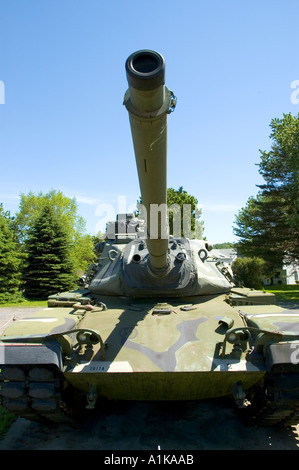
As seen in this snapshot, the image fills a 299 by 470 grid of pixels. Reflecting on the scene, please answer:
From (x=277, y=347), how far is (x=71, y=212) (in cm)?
3576

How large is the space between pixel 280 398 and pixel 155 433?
2.07 metres

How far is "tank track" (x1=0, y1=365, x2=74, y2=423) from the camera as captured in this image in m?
4.86

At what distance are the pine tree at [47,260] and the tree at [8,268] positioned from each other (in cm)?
76

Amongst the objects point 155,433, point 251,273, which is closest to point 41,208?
point 251,273

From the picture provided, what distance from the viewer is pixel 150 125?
3371mm

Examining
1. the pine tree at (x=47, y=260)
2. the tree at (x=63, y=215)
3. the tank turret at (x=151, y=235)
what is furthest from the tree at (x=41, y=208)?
the tank turret at (x=151, y=235)

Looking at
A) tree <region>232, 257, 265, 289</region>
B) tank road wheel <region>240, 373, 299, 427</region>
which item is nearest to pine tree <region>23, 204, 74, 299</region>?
tree <region>232, 257, 265, 289</region>

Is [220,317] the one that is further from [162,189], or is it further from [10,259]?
[10,259]

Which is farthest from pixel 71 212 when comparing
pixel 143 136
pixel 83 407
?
pixel 143 136

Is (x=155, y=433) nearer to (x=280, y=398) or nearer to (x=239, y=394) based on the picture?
(x=239, y=394)

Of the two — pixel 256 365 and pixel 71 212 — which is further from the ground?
pixel 71 212

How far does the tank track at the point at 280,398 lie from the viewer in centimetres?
476

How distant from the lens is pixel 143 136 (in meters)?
3.49

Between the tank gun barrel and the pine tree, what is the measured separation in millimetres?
22795
